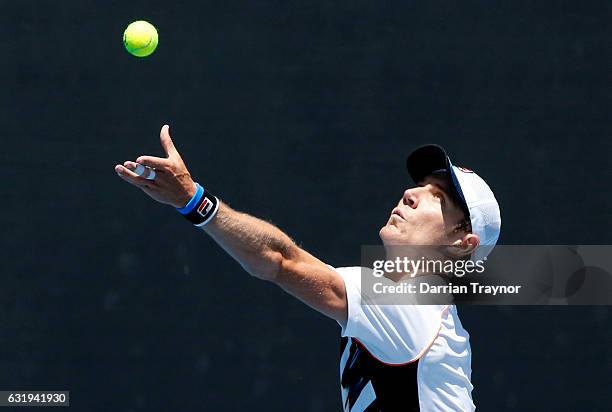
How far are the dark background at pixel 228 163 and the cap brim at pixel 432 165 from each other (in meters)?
1.85

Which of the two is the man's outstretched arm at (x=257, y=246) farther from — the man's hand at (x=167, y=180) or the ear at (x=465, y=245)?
the ear at (x=465, y=245)

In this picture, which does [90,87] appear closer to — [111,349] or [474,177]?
[111,349]

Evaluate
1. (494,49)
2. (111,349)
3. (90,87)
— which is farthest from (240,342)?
(494,49)

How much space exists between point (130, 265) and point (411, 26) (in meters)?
2.03

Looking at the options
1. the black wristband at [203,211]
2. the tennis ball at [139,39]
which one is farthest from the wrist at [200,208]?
the tennis ball at [139,39]

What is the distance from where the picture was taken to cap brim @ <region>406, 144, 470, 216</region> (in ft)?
15.8

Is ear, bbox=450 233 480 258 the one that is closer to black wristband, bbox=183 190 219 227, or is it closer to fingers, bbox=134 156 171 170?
black wristband, bbox=183 190 219 227

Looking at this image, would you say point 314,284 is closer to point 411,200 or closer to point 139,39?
point 411,200

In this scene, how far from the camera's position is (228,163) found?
6801 mm

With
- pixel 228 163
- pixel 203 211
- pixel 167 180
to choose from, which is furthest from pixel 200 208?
pixel 228 163

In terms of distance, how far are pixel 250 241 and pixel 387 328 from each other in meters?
0.58

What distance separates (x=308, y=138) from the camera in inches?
270

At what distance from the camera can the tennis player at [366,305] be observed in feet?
13.5

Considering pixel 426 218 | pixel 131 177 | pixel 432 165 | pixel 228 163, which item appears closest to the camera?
pixel 131 177
